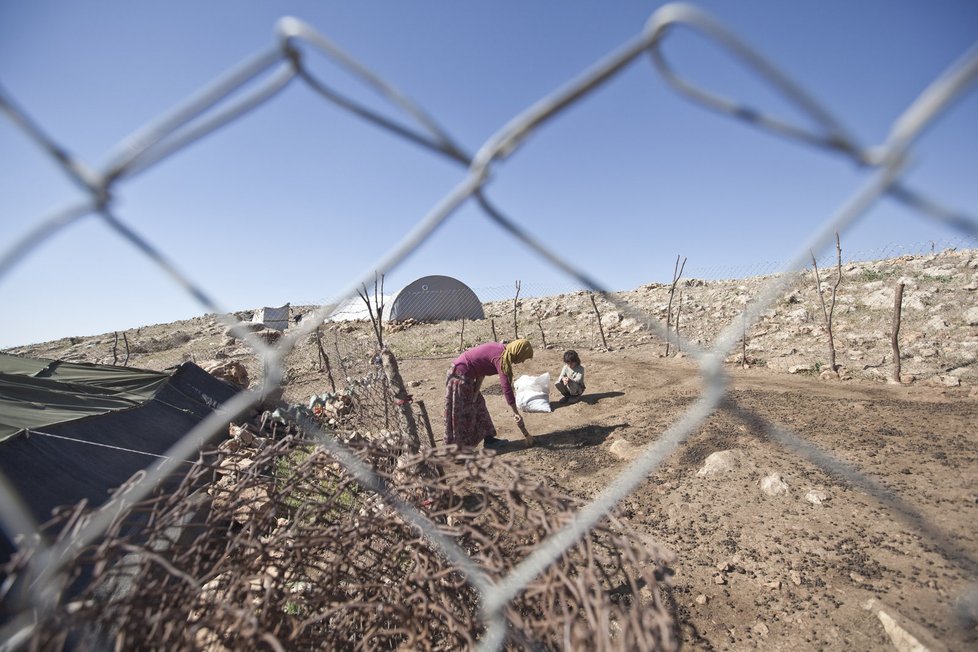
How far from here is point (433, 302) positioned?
60.0 ft

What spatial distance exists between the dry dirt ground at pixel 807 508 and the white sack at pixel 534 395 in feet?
1.18

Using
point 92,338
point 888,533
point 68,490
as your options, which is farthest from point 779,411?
point 92,338

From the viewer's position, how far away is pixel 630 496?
12.1 feet

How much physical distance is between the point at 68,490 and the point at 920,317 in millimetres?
11930

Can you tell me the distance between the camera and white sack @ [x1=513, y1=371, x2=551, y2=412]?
658 centimetres

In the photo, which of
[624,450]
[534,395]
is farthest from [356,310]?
[624,450]

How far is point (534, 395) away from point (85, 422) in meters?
4.84

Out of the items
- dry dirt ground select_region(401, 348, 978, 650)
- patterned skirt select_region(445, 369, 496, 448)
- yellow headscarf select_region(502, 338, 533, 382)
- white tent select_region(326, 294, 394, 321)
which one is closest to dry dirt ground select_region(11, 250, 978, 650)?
dry dirt ground select_region(401, 348, 978, 650)

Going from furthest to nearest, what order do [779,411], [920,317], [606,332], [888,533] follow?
[606,332] < [920,317] < [779,411] < [888,533]

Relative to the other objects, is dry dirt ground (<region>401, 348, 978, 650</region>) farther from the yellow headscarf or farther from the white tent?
the white tent

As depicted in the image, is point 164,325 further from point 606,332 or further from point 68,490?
point 68,490

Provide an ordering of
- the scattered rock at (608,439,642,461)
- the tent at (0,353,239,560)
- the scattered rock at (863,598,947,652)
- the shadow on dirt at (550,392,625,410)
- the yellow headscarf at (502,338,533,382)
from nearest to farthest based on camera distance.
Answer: the scattered rock at (863,598,947,652) < the tent at (0,353,239,560) < the scattered rock at (608,439,642,461) < the yellow headscarf at (502,338,533,382) < the shadow on dirt at (550,392,625,410)

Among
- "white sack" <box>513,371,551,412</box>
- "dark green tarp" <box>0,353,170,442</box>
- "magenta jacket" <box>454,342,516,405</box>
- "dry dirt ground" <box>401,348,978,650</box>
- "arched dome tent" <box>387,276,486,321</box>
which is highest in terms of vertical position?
"arched dome tent" <box>387,276,486,321</box>

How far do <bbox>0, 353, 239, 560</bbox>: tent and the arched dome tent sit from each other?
36.8 ft
